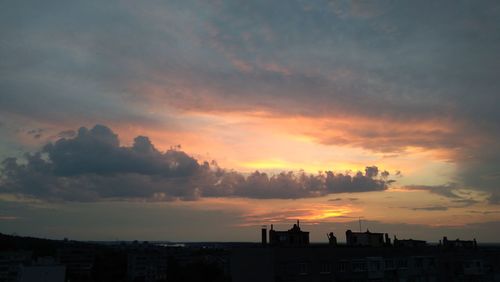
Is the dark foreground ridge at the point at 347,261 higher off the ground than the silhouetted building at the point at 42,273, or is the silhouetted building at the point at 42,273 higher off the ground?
the dark foreground ridge at the point at 347,261

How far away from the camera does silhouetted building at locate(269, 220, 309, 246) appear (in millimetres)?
64250

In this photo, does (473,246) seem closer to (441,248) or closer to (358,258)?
(441,248)

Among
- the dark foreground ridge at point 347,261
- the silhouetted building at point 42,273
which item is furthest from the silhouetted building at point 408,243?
the silhouetted building at point 42,273

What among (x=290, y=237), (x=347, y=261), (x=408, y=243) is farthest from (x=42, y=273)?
(x=408, y=243)

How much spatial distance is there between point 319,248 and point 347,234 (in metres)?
17.4

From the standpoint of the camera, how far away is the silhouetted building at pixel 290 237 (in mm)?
64250

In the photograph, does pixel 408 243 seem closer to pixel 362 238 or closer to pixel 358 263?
pixel 362 238

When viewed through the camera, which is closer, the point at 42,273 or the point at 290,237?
the point at 290,237

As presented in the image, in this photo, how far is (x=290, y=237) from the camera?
65.5 m

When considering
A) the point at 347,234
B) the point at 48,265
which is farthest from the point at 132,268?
the point at 347,234

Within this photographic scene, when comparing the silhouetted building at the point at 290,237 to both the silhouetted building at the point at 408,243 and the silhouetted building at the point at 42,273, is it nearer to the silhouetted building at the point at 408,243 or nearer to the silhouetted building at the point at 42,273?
the silhouetted building at the point at 408,243

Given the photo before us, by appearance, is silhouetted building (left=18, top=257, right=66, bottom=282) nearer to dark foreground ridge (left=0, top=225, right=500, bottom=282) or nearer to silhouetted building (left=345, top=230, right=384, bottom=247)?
dark foreground ridge (left=0, top=225, right=500, bottom=282)

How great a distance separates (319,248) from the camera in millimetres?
57719

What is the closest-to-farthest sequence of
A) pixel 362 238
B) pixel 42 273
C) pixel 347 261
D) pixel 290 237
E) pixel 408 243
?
pixel 347 261
pixel 290 237
pixel 362 238
pixel 408 243
pixel 42 273
